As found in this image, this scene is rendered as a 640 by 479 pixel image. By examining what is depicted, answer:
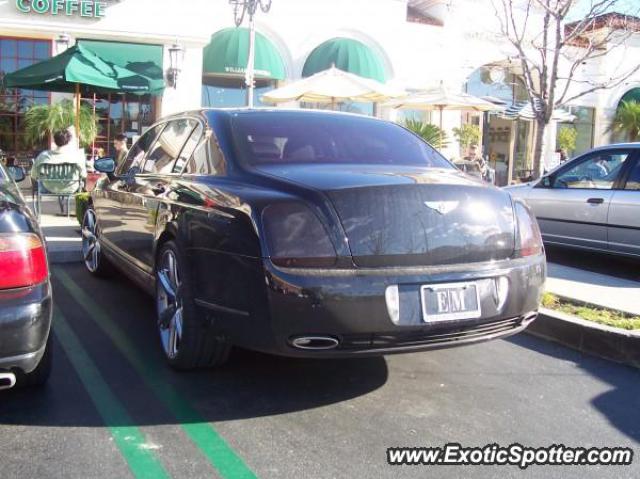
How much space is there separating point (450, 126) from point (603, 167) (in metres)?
11.8

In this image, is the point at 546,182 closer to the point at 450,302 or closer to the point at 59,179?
the point at 450,302

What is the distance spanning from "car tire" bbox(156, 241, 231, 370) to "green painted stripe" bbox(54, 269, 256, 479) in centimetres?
16

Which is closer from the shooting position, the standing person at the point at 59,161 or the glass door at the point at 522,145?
the standing person at the point at 59,161

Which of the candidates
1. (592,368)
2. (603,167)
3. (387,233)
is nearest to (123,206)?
(387,233)

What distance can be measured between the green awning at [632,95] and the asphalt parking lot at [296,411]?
2072cm

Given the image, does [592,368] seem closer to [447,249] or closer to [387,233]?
[447,249]

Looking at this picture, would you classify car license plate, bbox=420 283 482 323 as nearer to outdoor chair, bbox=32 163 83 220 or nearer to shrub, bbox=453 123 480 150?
outdoor chair, bbox=32 163 83 220

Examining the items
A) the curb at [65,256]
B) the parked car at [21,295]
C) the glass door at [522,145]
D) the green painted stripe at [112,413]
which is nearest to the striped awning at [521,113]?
the glass door at [522,145]

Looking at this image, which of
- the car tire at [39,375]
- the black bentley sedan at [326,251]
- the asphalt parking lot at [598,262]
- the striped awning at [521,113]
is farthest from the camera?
the striped awning at [521,113]

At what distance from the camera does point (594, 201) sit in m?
7.20

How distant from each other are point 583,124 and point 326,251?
72.1ft

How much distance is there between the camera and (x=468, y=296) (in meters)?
3.22

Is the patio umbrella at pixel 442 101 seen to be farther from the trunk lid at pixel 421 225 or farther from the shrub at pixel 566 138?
the trunk lid at pixel 421 225

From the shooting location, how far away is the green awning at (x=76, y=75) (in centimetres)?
944
